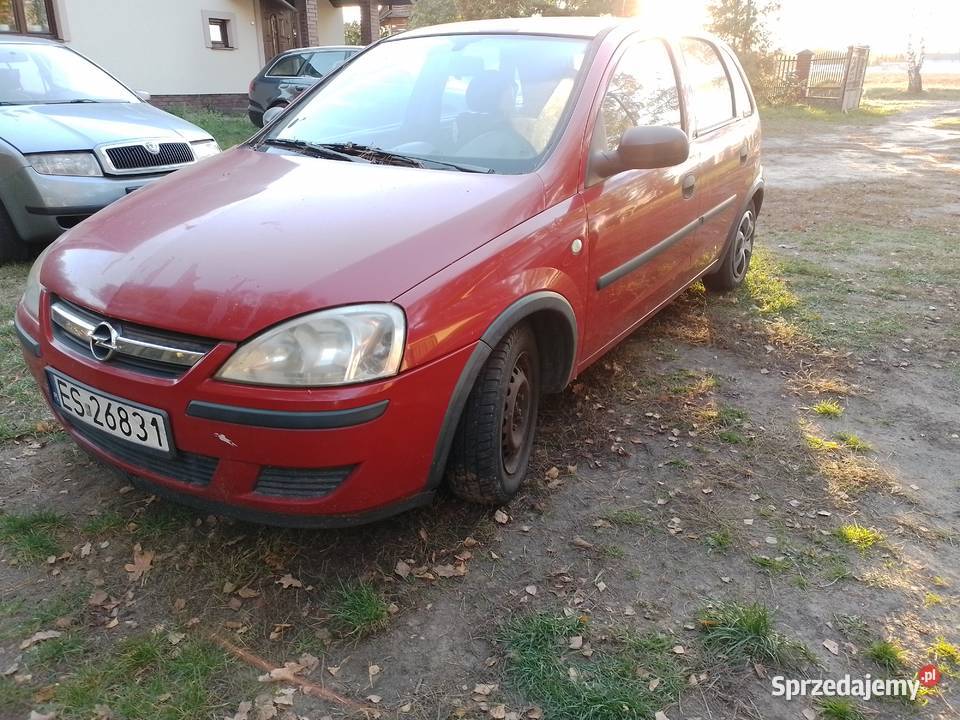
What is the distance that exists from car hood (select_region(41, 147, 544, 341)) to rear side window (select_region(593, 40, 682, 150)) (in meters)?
0.64

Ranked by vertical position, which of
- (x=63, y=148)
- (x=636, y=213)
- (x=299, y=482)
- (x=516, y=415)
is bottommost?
(x=516, y=415)

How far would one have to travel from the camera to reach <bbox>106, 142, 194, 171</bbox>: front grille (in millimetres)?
5199

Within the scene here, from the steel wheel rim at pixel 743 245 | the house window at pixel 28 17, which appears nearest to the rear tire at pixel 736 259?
the steel wheel rim at pixel 743 245

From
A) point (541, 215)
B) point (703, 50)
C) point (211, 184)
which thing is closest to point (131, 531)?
point (211, 184)

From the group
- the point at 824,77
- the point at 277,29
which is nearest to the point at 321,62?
the point at 277,29

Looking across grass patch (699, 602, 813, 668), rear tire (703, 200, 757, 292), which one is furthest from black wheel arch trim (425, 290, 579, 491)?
rear tire (703, 200, 757, 292)

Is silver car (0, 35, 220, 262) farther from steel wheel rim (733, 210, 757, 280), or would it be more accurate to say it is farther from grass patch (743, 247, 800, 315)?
grass patch (743, 247, 800, 315)

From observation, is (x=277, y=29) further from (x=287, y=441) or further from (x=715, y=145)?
(x=287, y=441)

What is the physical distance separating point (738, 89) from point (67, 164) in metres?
4.44

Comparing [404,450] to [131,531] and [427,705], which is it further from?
[131,531]

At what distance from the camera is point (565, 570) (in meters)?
2.43

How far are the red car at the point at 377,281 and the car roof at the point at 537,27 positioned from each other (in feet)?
0.08

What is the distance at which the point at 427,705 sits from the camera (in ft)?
6.42

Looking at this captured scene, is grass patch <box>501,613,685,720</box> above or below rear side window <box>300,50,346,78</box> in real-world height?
below
